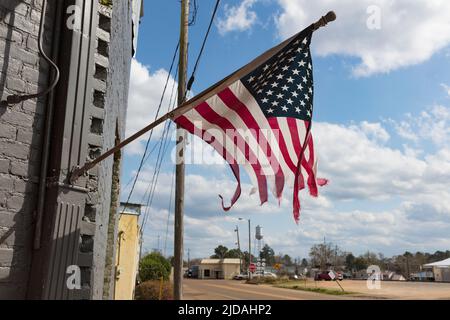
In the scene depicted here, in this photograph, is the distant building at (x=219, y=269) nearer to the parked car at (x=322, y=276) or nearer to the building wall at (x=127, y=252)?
the parked car at (x=322, y=276)

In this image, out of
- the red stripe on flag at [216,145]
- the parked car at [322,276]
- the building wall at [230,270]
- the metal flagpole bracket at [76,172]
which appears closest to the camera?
the metal flagpole bracket at [76,172]

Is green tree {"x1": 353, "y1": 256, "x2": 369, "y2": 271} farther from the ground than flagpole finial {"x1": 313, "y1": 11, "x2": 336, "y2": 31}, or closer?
closer

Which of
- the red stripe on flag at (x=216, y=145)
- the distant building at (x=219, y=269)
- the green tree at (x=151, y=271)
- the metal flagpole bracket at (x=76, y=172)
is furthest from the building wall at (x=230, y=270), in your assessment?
the metal flagpole bracket at (x=76, y=172)

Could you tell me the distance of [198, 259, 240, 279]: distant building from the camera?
86875 millimetres

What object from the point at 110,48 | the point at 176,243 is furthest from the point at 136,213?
the point at 110,48

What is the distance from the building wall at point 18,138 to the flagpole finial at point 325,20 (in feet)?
8.76

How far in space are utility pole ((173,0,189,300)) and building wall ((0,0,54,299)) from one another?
3.30m

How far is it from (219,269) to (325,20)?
87264 mm

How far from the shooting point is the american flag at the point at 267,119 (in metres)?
4.64

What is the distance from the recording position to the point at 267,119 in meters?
4.77

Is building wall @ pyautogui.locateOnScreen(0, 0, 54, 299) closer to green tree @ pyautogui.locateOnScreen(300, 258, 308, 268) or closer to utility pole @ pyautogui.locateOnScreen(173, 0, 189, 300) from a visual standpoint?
utility pole @ pyautogui.locateOnScreen(173, 0, 189, 300)

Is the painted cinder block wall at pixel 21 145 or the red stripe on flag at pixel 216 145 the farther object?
the red stripe on flag at pixel 216 145

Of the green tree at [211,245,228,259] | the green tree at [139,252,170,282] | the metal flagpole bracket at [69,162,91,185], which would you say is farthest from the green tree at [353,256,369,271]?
the metal flagpole bracket at [69,162,91,185]
